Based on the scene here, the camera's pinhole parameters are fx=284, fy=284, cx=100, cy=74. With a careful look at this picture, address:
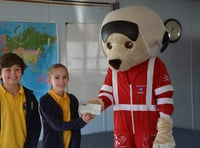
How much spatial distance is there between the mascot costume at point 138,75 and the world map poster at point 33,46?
6.29ft

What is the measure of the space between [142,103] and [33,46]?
2166 mm

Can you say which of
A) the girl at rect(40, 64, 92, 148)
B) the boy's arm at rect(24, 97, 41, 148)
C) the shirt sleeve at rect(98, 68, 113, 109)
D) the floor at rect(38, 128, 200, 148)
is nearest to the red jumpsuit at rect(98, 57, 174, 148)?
the shirt sleeve at rect(98, 68, 113, 109)

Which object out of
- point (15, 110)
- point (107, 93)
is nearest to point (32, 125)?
point (15, 110)

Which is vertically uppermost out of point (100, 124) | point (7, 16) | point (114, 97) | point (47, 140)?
point (7, 16)

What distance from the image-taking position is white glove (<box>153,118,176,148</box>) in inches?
64.2

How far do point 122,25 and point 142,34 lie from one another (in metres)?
0.14

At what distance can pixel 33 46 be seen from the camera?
356cm

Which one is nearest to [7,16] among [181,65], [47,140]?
[47,140]

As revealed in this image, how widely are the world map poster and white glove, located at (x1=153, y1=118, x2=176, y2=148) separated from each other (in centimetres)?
224

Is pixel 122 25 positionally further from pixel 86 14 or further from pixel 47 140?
pixel 86 14

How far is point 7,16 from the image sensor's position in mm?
3418

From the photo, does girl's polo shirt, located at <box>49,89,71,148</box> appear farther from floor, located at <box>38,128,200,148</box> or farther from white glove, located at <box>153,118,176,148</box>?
floor, located at <box>38,128,200,148</box>

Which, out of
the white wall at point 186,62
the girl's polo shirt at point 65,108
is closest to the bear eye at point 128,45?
the girl's polo shirt at point 65,108

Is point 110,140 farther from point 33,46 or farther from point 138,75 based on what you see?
point 138,75
